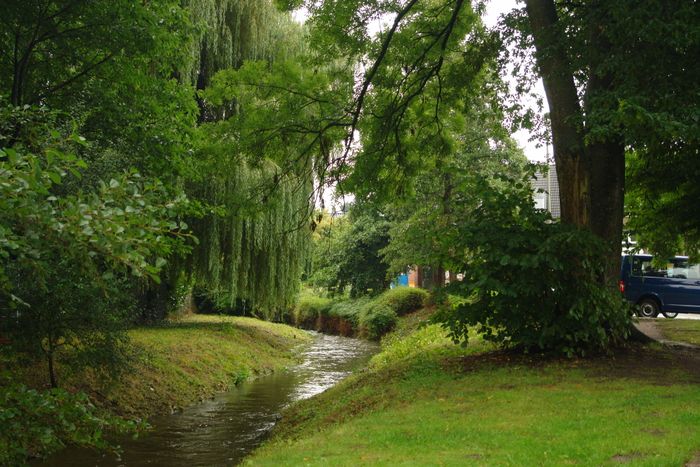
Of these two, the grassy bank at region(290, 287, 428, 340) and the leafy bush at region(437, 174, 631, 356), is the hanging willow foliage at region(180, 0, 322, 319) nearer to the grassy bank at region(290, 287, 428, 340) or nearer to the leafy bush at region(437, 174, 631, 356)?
the leafy bush at region(437, 174, 631, 356)

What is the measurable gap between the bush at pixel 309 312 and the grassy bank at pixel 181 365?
10536 millimetres

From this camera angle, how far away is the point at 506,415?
820 cm

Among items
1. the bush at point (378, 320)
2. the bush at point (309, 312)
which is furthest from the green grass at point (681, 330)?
the bush at point (309, 312)

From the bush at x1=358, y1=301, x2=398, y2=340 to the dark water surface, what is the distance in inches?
310

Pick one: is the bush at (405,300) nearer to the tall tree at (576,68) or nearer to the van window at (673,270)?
the van window at (673,270)

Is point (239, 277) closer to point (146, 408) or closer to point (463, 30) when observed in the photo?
point (146, 408)

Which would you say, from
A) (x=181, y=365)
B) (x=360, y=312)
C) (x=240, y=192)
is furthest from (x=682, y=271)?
(x=181, y=365)

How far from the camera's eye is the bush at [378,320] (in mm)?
28984

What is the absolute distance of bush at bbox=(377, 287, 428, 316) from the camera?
2986 cm

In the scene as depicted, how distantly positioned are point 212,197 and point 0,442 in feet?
41.6

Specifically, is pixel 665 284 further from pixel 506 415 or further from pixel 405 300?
pixel 506 415

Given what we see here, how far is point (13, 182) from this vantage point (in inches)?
156

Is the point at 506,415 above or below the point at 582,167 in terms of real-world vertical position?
below

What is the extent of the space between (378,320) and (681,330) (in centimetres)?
1469
